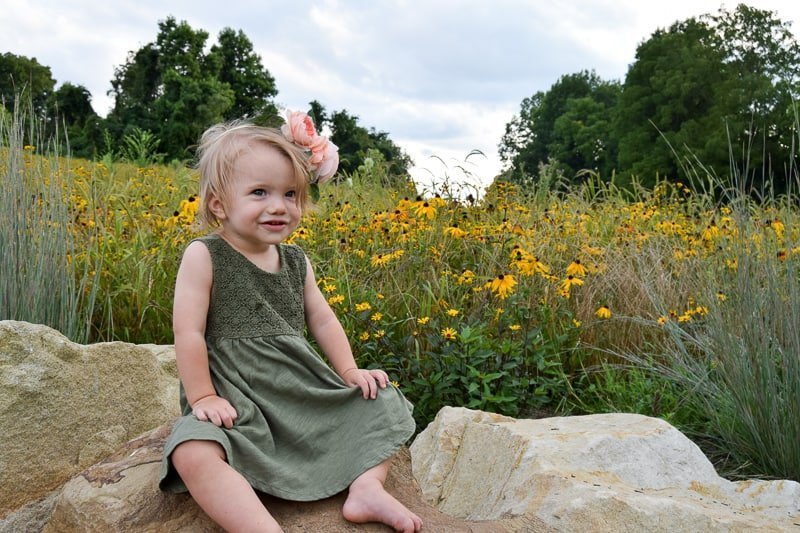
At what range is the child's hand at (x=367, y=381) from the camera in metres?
2.12

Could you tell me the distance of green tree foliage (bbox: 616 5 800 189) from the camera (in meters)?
18.2

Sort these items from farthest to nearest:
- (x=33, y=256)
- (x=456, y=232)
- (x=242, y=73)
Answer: (x=242, y=73)
(x=456, y=232)
(x=33, y=256)

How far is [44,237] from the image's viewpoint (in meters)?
3.55

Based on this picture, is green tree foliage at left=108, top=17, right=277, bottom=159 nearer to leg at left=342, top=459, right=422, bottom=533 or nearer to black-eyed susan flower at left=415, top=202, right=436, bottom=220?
black-eyed susan flower at left=415, top=202, right=436, bottom=220

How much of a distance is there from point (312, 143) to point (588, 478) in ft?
4.35

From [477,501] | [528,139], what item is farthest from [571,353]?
[528,139]

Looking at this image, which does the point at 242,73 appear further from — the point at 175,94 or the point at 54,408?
the point at 54,408

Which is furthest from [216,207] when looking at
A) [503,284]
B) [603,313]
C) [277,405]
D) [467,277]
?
[603,313]

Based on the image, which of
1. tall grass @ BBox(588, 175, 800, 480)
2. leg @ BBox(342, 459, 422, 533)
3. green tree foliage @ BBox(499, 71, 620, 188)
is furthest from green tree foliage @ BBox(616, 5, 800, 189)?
leg @ BBox(342, 459, 422, 533)

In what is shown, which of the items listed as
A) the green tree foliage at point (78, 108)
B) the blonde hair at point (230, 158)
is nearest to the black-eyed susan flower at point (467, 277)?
the blonde hair at point (230, 158)

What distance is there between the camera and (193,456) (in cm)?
180

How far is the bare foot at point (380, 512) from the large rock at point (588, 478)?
0.53 metres

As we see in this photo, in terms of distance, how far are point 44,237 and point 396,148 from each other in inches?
1127

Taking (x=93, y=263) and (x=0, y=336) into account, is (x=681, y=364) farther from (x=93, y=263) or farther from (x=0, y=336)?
(x=93, y=263)
